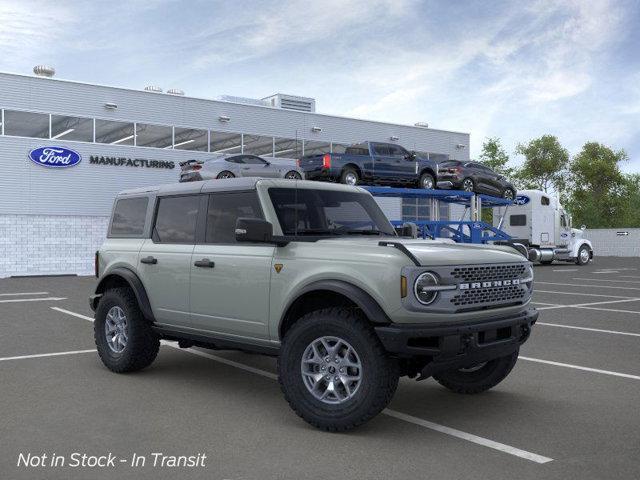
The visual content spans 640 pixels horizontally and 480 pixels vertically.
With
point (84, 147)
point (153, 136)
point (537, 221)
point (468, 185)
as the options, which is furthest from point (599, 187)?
point (84, 147)

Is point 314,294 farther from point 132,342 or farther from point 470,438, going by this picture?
point 132,342

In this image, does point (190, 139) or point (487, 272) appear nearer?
point (487, 272)

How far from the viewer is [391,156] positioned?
71.1 ft

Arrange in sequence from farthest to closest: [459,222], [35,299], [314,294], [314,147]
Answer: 1. [314,147]
2. [459,222]
3. [35,299]
4. [314,294]

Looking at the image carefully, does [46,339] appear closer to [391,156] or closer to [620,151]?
[391,156]

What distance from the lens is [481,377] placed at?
6.12 meters

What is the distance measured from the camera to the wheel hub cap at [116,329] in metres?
7.05

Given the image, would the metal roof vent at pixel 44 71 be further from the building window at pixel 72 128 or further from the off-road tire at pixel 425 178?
the off-road tire at pixel 425 178

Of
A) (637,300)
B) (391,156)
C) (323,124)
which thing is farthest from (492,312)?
(323,124)

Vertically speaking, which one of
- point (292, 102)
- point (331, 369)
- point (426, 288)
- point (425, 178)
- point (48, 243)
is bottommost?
point (331, 369)

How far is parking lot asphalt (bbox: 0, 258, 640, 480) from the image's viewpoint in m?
4.21

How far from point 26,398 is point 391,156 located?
55.9 ft

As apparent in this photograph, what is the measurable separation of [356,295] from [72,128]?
83.8ft

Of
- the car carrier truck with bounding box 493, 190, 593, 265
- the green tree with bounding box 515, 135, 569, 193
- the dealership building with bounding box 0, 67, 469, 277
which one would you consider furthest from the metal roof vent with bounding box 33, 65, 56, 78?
the green tree with bounding box 515, 135, 569, 193
